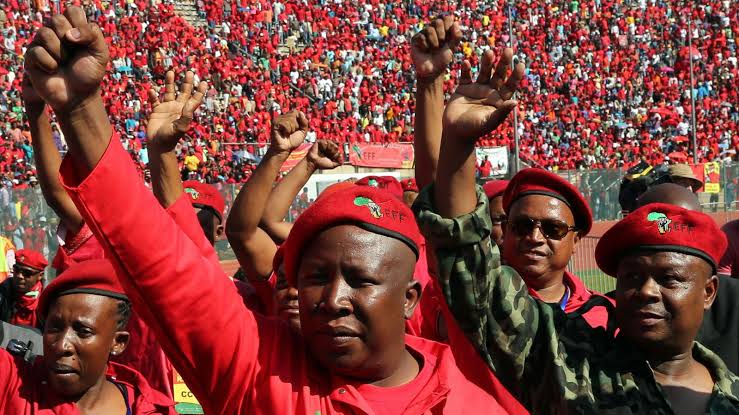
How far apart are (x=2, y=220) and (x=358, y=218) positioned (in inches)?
579

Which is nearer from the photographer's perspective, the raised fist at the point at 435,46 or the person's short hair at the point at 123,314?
the raised fist at the point at 435,46

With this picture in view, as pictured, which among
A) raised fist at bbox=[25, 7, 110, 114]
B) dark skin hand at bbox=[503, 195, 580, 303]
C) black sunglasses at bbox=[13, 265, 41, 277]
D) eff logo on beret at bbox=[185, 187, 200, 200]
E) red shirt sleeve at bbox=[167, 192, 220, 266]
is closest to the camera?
raised fist at bbox=[25, 7, 110, 114]

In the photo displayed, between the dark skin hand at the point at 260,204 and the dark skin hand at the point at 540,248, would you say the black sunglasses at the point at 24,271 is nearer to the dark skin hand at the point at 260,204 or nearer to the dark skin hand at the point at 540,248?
the dark skin hand at the point at 260,204

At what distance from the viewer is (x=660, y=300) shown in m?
2.80

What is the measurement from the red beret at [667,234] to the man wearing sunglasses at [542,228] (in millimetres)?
844

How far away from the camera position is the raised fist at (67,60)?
188 cm

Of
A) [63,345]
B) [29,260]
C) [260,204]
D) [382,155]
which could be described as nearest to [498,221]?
[260,204]

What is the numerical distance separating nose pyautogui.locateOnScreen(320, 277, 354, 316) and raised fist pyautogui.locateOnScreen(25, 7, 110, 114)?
0.67m

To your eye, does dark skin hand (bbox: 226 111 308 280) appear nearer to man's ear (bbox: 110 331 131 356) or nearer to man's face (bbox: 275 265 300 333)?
man's face (bbox: 275 265 300 333)

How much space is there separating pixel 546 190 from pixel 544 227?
131 millimetres

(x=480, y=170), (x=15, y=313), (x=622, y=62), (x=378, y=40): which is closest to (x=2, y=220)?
(x=15, y=313)

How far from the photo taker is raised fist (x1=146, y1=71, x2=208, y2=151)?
3324 mm

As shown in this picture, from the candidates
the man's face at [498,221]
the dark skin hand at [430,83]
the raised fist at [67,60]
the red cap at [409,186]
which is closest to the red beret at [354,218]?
the dark skin hand at [430,83]

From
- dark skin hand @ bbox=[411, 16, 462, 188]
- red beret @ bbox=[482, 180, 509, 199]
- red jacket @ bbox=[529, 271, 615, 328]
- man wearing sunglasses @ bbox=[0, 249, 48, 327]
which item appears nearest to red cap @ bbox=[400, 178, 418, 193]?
red beret @ bbox=[482, 180, 509, 199]
